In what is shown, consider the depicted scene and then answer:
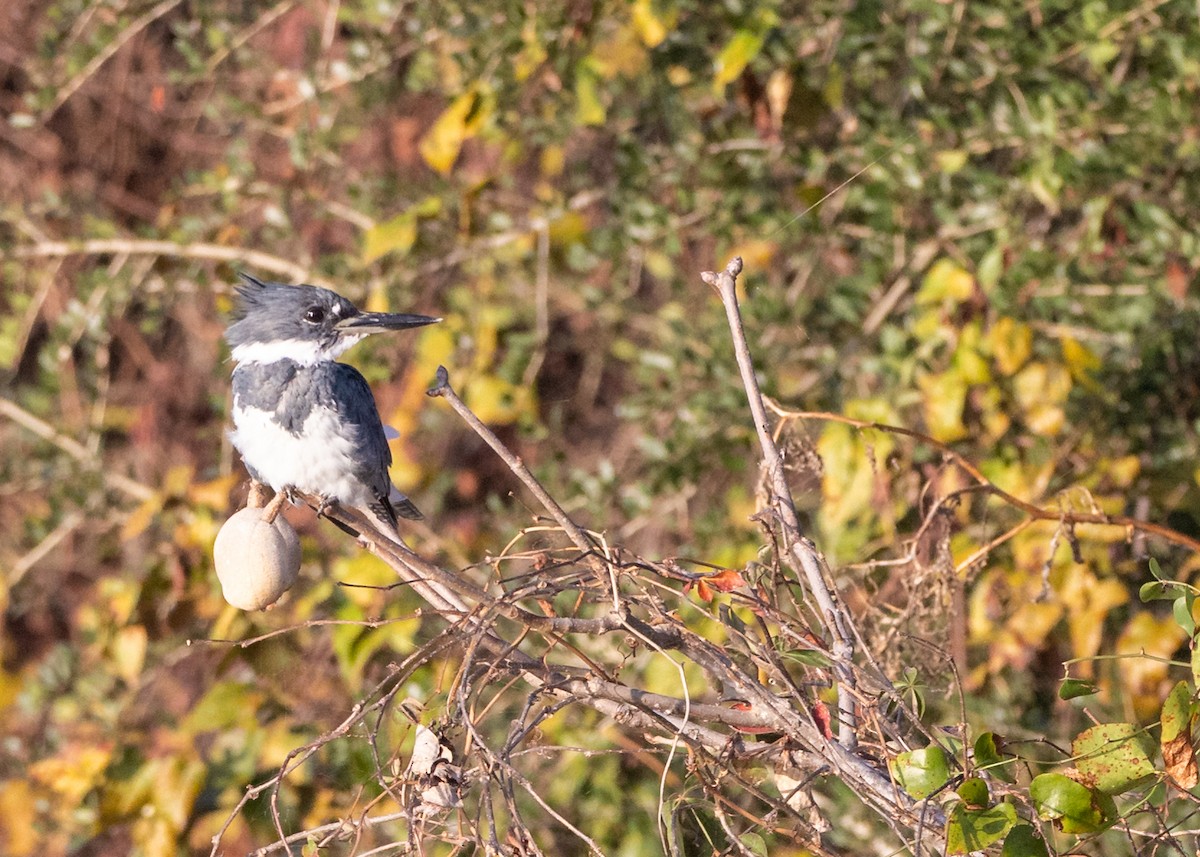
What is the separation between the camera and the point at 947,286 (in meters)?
2.72

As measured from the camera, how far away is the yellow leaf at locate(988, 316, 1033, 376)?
8.93 feet

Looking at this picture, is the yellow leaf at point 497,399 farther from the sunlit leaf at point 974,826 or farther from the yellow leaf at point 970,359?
the sunlit leaf at point 974,826

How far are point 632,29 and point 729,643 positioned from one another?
185 centimetres

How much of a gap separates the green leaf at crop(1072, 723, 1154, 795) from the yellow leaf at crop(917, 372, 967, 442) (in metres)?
1.50

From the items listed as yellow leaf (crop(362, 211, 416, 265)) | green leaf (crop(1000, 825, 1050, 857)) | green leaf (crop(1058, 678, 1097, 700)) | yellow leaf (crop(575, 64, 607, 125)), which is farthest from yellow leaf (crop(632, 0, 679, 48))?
green leaf (crop(1000, 825, 1050, 857))

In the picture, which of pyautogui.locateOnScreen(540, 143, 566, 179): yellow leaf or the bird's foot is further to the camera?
pyautogui.locateOnScreen(540, 143, 566, 179): yellow leaf

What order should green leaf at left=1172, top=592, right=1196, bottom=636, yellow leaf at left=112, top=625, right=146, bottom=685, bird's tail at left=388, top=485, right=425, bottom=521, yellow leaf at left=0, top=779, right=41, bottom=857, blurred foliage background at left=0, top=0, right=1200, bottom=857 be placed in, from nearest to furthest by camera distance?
green leaf at left=1172, top=592, right=1196, bottom=636, bird's tail at left=388, top=485, right=425, bottom=521, blurred foliage background at left=0, top=0, right=1200, bottom=857, yellow leaf at left=112, top=625, right=146, bottom=685, yellow leaf at left=0, top=779, right=41, bottom=857

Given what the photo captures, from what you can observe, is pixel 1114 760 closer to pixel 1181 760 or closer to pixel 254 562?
pixel 1181 760

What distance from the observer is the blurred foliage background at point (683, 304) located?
8.97ft

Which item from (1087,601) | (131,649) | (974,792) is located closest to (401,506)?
(131,649)

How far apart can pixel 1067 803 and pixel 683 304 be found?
2.77 metres

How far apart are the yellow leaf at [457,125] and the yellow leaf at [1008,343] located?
3.85 feet

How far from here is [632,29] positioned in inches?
117

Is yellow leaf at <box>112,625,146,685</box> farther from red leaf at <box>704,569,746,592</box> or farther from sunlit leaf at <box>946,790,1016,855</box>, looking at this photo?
sunlit leaf at <box>946,790,1016,855</box>
